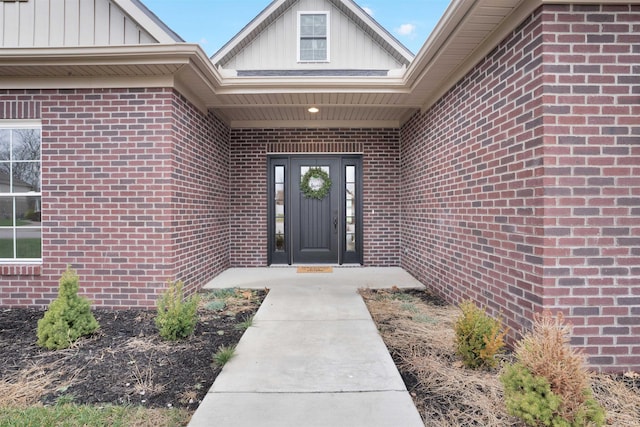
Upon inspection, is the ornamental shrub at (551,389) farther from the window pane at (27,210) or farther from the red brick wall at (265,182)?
the window pane at (27,210)

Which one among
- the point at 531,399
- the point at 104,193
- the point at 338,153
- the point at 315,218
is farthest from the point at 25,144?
the point at 531,399

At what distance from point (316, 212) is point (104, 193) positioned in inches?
149

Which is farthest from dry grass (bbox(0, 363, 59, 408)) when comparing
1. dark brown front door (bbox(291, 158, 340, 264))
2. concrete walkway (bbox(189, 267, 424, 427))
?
dark brown front door (bbox(291, 158, 340, 264))

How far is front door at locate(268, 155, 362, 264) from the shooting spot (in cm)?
710

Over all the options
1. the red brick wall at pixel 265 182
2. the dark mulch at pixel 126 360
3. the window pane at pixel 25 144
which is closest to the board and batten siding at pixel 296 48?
the red brick wall at pixel 265 182

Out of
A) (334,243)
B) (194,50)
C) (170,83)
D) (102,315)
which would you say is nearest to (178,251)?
(102,315)

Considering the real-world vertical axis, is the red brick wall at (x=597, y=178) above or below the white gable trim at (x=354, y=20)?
below

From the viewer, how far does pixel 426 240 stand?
5492mm

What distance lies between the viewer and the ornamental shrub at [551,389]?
1.79 meters

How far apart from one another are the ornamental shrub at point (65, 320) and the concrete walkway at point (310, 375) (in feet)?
4.95

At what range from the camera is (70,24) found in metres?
4.36

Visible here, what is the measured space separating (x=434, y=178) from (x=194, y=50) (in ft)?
11.4

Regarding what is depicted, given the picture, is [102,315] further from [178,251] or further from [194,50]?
[194,50]

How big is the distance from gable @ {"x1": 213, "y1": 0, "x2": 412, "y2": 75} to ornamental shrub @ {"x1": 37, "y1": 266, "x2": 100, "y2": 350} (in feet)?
17.8
